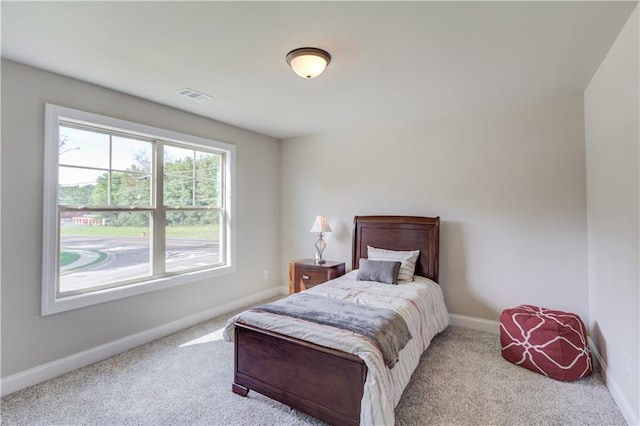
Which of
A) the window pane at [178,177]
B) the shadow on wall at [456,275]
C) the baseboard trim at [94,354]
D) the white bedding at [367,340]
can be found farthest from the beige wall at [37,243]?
the shadow on wall at [456,275]

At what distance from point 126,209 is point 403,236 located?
309 cm

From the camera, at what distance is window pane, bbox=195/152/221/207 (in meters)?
3.87

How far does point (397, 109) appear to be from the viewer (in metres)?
3.45

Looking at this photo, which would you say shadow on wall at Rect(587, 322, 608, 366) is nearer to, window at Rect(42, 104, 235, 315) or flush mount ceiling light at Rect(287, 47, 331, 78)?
flush mount ceiling light at Rect(287, 47, 331, 78)

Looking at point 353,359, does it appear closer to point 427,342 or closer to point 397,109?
point 427,342

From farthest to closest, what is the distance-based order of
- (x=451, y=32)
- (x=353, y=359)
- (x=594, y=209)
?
(x=594, y=209)
(x=451, y=32)
(x=353, y=359)

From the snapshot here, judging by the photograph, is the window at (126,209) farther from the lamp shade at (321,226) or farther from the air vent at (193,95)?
the lamp shade at (321,226)

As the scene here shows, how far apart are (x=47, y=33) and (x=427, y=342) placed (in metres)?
3.70

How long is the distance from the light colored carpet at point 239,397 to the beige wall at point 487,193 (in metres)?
0.82

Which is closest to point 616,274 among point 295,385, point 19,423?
point 295,385

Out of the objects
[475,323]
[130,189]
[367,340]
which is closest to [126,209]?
[130,189]

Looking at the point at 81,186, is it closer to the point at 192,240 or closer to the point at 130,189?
the point at 130,189

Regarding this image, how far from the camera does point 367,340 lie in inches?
72.8

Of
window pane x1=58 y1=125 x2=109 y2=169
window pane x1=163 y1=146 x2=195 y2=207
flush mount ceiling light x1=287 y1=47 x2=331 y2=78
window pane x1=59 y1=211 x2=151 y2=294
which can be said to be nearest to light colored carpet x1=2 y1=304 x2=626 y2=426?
window pane x1=59 y1=211 x2=151 y2=294
